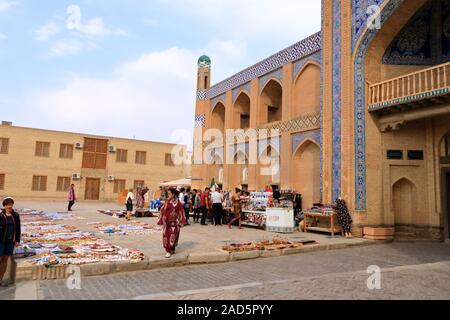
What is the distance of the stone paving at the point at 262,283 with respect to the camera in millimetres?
4941

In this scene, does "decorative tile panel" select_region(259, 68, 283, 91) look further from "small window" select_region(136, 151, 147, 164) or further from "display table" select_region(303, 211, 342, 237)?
"small window" select_region(136, 151, 147, 164)

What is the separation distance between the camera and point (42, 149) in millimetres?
31891

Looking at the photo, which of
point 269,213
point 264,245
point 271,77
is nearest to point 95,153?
point 271,77

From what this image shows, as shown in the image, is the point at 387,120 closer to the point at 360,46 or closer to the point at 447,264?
the point at 360,46

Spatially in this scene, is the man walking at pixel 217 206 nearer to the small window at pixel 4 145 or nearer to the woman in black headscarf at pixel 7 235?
the woman in black headscarf at pixel 7 235

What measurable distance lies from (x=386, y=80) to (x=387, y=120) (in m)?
1.31

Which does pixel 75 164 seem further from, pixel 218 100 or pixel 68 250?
pixel 68 250

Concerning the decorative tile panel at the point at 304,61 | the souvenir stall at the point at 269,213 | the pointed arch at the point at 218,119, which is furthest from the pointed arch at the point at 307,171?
the pointed arch at the point at 218,119

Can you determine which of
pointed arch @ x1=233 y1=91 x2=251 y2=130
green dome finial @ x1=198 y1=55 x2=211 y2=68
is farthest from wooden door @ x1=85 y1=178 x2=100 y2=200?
pointed arch @ x1=233 y1=91 x2=251 y2=130

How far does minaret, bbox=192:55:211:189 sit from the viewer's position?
23.3 m

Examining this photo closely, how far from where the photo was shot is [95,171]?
112 ft

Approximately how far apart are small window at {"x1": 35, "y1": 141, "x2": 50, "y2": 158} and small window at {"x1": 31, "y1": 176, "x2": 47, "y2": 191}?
2.03 meters

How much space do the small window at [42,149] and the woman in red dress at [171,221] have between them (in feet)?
92.4
